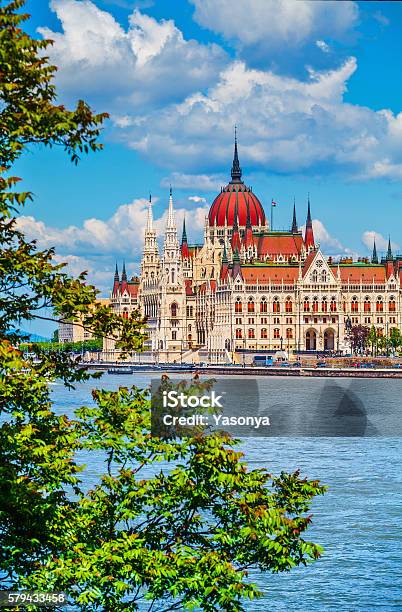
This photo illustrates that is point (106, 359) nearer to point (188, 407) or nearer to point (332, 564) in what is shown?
point (332, 564)

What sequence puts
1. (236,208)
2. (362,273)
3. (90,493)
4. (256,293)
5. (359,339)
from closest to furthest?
(90,493)
(359,339)
(256,293)
(362,273)
(236,208)

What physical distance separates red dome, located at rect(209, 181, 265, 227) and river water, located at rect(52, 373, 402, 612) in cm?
11125

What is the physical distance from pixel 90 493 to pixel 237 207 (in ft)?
550

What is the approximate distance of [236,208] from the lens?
182500 mm

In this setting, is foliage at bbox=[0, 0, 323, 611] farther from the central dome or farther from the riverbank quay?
the central dome

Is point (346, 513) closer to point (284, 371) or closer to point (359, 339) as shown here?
point (284, 371)

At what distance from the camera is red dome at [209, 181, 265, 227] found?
183m

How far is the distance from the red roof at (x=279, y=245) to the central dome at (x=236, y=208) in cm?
766

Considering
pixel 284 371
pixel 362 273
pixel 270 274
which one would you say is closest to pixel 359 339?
pixel 362 273

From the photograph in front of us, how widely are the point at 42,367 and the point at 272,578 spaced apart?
1247 centimetres

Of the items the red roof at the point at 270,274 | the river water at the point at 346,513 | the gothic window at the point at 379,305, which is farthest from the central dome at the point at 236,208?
the river water at the point at 346,513

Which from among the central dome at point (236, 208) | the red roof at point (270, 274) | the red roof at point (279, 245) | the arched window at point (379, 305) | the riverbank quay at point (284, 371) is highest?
the central dome at point (236, 208)

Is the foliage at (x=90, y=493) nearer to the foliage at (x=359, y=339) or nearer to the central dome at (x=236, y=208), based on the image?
the foliage at (x=359, y=339)

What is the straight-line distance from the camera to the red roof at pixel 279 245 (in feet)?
566
